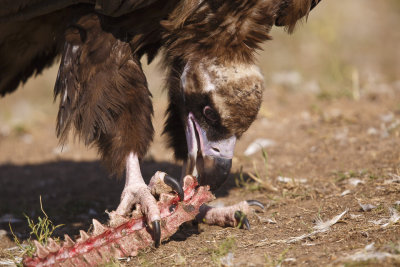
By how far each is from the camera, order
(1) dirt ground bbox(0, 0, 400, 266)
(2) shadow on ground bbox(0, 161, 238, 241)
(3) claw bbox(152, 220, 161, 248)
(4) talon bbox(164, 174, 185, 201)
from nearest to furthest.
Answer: (1) dirt ground bbox(0, 0, 400, 266)
(3) claw bbox(152, 220, 161, 248)
(4) talon bbox(164, 174, 185, 201)
(2) shadow on ground bbox(0, 161, 238, 241)

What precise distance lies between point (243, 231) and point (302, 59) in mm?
7163

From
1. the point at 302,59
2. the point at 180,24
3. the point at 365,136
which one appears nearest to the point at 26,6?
the point at 180,24

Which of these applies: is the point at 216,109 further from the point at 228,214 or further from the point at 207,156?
the point at 228,214

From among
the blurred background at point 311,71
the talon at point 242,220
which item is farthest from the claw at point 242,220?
the blurred background at point 311,71

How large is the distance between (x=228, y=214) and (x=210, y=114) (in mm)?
572

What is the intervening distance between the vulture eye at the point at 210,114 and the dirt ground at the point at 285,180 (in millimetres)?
606

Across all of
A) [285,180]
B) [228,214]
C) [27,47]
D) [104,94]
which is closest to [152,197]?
[228,214]

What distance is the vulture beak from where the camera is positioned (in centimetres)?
296

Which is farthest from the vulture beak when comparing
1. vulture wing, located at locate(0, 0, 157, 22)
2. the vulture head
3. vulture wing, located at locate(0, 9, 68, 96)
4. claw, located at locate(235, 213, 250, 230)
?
vulture wing, located at locate(0, 9, 68, 96)

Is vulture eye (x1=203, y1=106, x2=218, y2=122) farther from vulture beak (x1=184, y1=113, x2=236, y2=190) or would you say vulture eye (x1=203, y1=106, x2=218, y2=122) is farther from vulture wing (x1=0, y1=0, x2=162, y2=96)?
vulture wing (x1=0, y1=0, x2=162, y2=96)

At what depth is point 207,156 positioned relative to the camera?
301cm

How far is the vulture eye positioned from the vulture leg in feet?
1.67

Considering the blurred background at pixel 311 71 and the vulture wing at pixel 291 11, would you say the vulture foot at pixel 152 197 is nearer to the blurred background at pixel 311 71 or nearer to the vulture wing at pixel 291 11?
the blurred background at pixel 311 71

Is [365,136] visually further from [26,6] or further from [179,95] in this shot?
[26,6]
